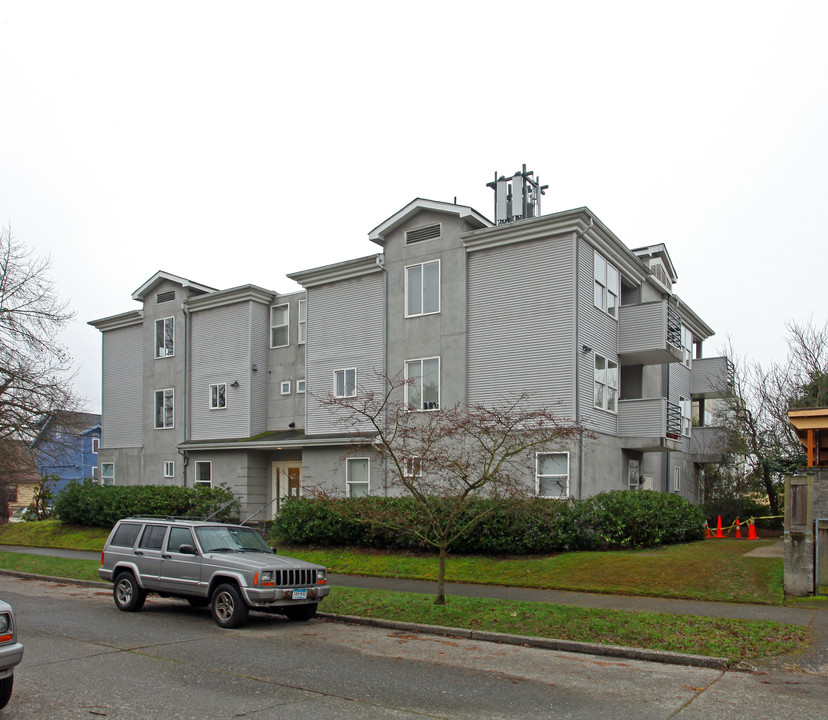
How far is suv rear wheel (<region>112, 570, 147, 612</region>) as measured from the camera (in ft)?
44.6

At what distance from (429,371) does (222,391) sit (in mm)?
10041

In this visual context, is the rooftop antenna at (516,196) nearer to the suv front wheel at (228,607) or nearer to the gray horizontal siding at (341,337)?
the gray horizontal siding at (341,337)

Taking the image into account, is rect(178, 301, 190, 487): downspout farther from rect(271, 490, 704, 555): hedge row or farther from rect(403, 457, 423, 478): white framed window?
rect(403, 457, 423, 478): white framed window

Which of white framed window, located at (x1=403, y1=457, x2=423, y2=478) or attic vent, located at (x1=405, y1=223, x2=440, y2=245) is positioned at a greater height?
attic vent, located at (x1=405, y1=223, x2=440, y2=245)

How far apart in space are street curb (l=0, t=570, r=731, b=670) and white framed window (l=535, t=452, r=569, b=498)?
29.2 ft

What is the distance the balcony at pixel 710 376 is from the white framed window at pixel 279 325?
15883 mm

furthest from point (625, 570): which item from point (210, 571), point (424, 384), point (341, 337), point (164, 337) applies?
point (164, 337)

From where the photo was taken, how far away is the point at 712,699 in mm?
7879

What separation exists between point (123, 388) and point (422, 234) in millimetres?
16927

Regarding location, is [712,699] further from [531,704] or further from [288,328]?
[288,328]

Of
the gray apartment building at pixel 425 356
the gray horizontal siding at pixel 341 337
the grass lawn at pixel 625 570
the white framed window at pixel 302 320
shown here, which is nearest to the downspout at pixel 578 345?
the gray apartment building at pixel 425 356

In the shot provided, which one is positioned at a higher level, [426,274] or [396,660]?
[426,274]

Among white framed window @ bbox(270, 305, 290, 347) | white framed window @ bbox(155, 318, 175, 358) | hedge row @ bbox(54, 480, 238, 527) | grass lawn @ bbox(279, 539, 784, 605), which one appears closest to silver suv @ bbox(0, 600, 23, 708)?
grass lawn @ bbox(279, 539, 784, 605)

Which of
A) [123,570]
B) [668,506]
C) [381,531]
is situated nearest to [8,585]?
[123,570]
